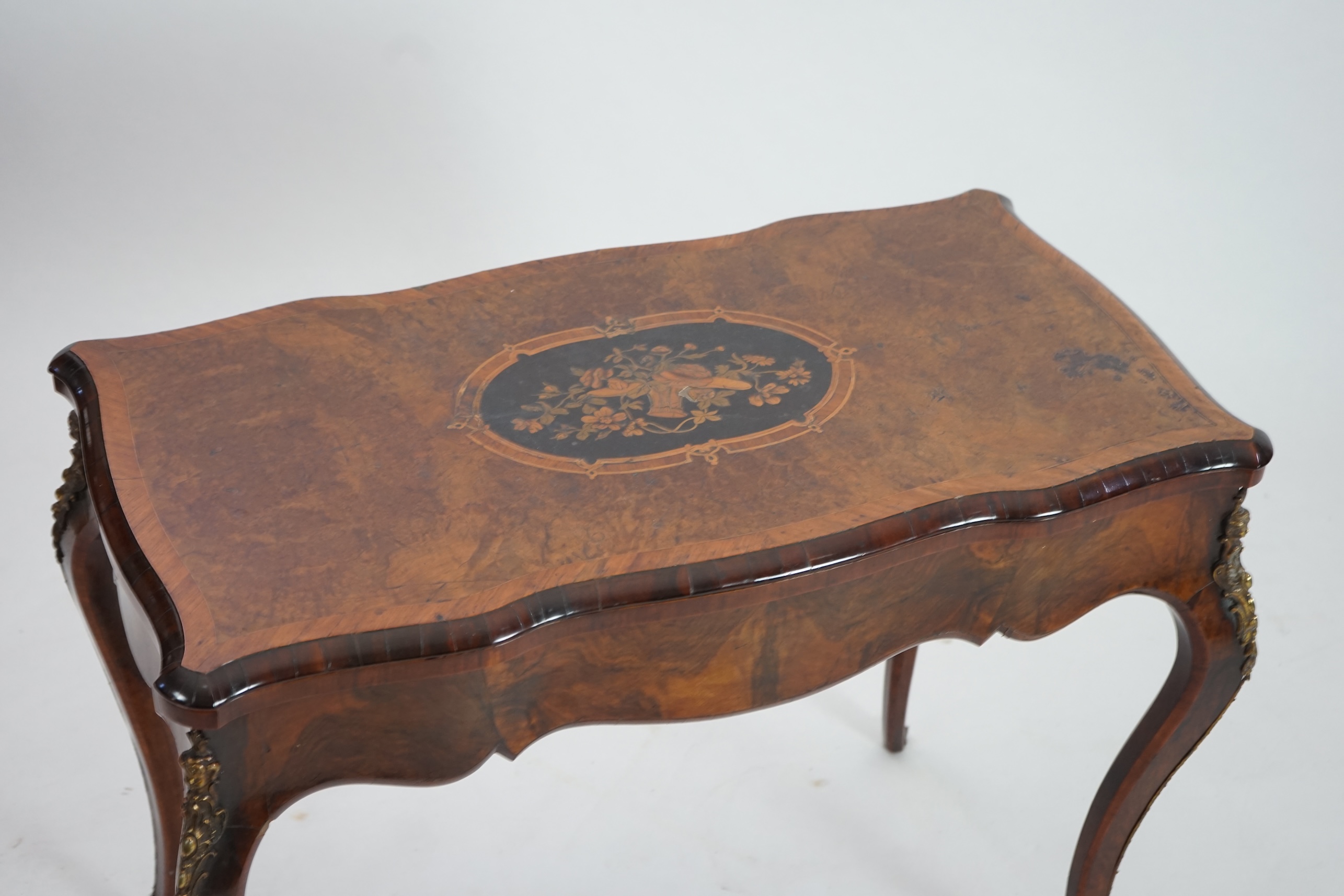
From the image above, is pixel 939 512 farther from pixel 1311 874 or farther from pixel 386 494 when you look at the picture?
pixel 1311 874

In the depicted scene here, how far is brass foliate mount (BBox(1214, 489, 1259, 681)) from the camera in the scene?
6.70 ft

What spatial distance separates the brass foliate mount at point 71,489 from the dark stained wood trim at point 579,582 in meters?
0.03

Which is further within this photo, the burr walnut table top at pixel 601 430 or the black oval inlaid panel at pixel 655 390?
the black oval inlaid panel at pixel 655 390

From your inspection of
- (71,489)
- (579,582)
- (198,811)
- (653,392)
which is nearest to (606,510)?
(579,582)

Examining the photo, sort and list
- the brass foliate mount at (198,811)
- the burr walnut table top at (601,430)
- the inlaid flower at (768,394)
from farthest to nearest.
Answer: the inlaid flower at (768,394)
the burr walnut table top at (601,430)
the brass foliate mount at (198,811)

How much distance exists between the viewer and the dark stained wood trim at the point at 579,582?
1.60 meters

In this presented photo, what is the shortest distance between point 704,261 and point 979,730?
1071mm

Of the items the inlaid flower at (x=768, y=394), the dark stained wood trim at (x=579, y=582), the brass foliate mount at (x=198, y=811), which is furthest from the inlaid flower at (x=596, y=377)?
the brass foliate mount at (x=198, y=811)

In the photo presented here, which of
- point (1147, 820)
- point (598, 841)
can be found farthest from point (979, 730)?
point (598, 841)

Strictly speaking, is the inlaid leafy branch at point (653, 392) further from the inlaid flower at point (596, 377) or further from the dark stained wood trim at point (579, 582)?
the dark stained wood trim at point (579, 582)

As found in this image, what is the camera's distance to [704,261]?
2.55 metres

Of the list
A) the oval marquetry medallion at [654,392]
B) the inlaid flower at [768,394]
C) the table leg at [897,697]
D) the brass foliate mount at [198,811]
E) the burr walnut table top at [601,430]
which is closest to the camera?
the brass foliate mount at [198,811]

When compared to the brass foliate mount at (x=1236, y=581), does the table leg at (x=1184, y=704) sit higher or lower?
lower

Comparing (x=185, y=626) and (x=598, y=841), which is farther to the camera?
(x=598, y=841)
